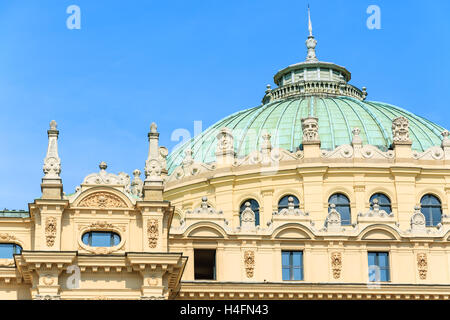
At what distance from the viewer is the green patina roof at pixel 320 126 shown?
8981 cm

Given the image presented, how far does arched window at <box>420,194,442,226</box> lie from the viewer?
85.2 m

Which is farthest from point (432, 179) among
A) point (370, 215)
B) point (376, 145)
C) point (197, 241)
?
point (197, 241)

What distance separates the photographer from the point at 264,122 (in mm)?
92938

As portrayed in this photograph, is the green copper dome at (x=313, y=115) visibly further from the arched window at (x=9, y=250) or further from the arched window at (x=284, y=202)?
the arched window at (x=9, y=250)

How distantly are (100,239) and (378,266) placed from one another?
16.7 meters

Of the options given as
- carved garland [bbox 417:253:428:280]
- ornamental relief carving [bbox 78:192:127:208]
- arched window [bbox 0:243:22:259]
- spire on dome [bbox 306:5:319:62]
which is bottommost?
carved garland [bbox 417:253:428:280]

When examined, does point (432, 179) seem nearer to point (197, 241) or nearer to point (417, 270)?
point (417, 270)

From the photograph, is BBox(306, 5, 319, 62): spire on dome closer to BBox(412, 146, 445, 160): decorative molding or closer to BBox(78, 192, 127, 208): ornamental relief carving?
BBox(412, 146, 445, 160): decorative molding

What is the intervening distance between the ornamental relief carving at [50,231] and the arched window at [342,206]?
79.2 ft

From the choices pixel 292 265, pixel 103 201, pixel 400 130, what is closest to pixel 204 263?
pixel 292 265

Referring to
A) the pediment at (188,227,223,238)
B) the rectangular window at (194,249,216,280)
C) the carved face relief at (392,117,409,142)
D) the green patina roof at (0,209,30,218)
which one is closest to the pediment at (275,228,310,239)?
the pediment at (188,227,223,238)

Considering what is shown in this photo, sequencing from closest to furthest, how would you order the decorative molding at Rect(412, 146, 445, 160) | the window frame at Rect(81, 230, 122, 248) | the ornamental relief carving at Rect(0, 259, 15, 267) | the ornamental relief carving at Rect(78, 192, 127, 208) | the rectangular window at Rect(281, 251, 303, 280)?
the window frame at Rect(81, 230, 122, 248) < the ornamental relief carving at Rect(0, 259, 15, 267) < the ornamental relief carving at Rect(78, 192, 127, 208) < the rectangular window at Rect(281, 251, 303, 280) < the decorative molding at Rect(412, 146, 445, 160)

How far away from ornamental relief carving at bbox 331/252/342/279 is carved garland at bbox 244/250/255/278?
15.5ft

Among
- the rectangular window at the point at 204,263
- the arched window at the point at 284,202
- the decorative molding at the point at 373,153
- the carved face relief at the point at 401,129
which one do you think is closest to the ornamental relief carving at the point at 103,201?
the rectangular window at the point at 204,263
